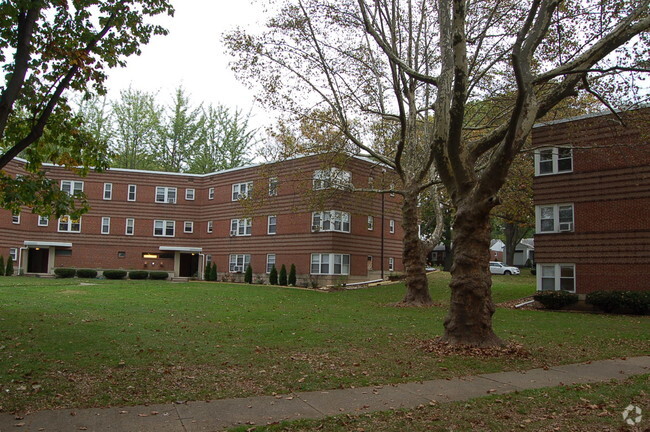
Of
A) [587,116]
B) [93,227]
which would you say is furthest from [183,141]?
[587,116]

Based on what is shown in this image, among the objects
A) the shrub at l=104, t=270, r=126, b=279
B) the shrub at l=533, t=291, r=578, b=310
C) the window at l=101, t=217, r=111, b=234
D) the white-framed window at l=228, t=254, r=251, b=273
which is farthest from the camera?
the window at l=101, t=217, r=111, b=234

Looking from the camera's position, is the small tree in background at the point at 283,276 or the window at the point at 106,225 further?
the window at the point at 106,225

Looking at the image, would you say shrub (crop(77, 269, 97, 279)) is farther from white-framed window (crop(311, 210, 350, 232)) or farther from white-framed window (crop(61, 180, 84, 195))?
white-framed window (crop(311, 210, 350, 232))

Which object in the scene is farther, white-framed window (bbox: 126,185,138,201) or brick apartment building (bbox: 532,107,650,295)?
white-framed window (bbox: 126,185,138,201)

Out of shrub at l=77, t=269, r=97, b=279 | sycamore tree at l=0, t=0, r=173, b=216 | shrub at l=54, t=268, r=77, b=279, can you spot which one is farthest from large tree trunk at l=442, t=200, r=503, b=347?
shrub at l=77, t=269, r=97, b=279

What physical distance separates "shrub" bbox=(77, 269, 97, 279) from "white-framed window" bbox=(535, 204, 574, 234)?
111 ft

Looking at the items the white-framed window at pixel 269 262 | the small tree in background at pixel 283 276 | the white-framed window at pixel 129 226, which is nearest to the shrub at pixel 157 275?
the white-framed window at pixel 129 226

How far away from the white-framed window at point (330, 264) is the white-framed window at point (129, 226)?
60.5ft

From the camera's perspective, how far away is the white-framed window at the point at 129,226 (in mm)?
44688

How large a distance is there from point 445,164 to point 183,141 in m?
49.9

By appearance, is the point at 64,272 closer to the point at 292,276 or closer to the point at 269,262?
the point at 269,262

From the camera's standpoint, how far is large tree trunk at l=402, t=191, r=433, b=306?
21359 mm

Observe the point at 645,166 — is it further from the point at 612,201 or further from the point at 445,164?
the point at 445,164

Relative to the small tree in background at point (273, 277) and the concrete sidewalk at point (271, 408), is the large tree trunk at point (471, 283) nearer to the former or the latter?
the concrete sidewalk at point (271, 408)
